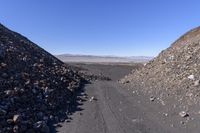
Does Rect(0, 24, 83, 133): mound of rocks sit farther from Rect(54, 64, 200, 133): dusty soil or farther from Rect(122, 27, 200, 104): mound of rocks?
Rect(122, 27, 200, 104): mound of rocks

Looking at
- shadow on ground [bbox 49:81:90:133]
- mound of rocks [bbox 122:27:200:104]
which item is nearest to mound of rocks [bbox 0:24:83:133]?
shadow on ground [bbox 49:81:90:133]

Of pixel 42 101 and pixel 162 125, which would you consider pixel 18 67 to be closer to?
pixel 42 101

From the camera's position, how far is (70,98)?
20875 millimetres

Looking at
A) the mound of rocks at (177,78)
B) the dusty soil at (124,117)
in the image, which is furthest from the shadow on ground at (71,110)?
the mound of rocks at (177,78)

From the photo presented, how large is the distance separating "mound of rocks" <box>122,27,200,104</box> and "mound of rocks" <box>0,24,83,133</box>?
5.46m

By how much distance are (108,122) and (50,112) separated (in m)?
2.87

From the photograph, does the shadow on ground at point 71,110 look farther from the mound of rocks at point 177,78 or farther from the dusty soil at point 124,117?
the mound of rocks at point 177,78

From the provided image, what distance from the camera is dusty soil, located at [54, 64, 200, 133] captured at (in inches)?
580

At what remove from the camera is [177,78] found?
23.7 meters

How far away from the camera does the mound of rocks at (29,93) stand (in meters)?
14.2

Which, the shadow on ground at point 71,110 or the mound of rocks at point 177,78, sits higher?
the mound of rocks at point 177,78

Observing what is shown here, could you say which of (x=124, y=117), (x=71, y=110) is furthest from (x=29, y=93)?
(x=124, y=117)

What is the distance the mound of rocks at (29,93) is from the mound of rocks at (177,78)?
5.46 meters

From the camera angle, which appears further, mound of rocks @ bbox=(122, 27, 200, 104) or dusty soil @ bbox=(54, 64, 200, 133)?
mound of rocks @ bbox=(122, 27, 200, 104)
